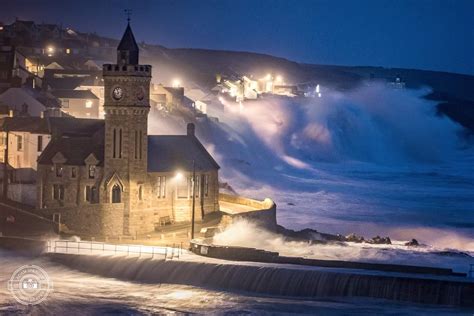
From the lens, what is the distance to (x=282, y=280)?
1797 inches

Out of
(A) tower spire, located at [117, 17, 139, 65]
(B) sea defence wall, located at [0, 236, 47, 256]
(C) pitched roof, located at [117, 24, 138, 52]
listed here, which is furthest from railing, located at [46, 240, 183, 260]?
(C) pitched roof, located at [117, 24, 138, 52]

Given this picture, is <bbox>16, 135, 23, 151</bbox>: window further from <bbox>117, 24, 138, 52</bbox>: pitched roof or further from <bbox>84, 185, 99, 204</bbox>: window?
<bbox>117, 24, 138, 52</bbox>: pitched roof

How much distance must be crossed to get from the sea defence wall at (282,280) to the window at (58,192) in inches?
328

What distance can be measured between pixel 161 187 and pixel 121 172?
2.68 m

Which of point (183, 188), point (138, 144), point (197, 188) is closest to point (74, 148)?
point (138, 144)

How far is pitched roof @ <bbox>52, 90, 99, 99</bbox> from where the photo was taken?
291 ft

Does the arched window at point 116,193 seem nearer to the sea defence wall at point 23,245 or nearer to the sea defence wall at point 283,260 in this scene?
the sea defence wall at point 23,245

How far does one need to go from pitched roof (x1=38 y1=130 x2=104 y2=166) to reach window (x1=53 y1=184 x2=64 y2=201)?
1.30 m

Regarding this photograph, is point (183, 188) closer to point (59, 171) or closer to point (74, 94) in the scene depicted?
point (59, 171)

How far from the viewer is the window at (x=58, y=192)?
58.3 m

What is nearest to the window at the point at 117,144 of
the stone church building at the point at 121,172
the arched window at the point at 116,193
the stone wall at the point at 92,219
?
the stone church building at the point at 121,172

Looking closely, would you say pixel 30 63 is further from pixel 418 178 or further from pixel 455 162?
pixel 455 162

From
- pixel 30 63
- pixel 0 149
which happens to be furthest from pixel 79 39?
pixel 0 149

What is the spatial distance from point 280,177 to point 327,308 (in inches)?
2352
